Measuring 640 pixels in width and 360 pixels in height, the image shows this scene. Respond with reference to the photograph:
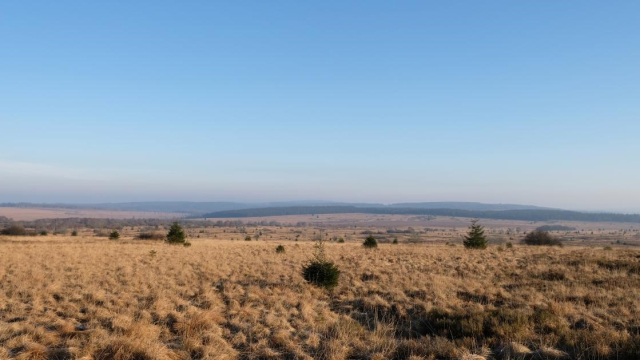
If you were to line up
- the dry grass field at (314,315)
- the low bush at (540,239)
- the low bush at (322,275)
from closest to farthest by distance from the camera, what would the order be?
the dry grass field at (314,315) → the low bush at (322,275) → the low bush at (540,239)

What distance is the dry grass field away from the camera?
6719 mm

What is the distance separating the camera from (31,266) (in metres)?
17.7

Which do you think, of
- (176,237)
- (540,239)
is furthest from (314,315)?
(540,239)

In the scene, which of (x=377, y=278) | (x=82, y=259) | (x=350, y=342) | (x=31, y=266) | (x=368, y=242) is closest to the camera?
(x=350, y=342)

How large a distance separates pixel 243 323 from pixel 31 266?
1454 centimetres

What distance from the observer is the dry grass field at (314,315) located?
265 inches

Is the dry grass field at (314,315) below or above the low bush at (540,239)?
above

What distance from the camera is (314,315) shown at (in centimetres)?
970

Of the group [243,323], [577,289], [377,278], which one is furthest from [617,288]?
[243,323]

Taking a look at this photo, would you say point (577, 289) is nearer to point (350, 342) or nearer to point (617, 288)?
point (617, 288)

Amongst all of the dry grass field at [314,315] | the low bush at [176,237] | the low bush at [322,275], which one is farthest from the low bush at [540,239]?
the low bush at [322,275]

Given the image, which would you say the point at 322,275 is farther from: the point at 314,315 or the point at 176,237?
the point at 176,237

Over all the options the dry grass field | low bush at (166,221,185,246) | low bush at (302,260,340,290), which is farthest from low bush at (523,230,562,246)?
low bush at (302,260,340,290)

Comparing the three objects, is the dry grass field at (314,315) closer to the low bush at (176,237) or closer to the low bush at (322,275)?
the low bush at (322,275)
